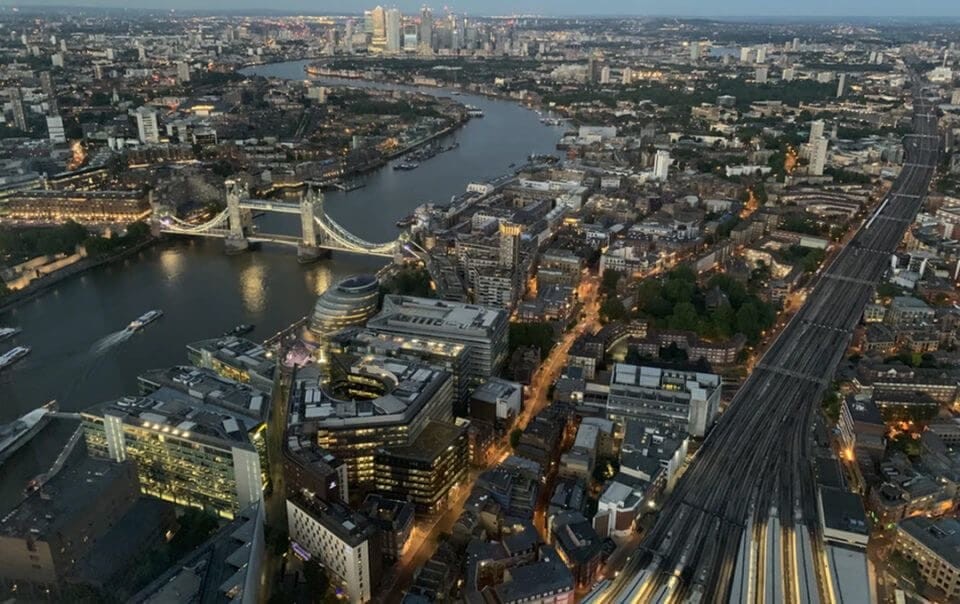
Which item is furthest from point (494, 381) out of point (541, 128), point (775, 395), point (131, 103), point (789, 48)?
point (789, 48)

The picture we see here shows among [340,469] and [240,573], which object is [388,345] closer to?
[340,469]

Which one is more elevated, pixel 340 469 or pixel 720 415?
pixel 340 469

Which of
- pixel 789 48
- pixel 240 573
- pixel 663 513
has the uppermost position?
pixel 789 48

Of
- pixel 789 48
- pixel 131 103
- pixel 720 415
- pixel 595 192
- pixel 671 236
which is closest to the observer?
pixel 720 415

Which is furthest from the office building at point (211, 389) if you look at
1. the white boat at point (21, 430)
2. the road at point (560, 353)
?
the road at point (560, 353)

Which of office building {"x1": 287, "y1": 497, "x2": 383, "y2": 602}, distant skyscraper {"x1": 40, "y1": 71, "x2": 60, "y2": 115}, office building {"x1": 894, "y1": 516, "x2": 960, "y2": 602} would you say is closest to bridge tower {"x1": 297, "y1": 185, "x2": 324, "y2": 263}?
office building {"x1": 287, "y1": 497, "x2": 383, "y2": 602}

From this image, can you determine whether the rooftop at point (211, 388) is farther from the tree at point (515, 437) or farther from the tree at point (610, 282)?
the tree at point (610, 282)
